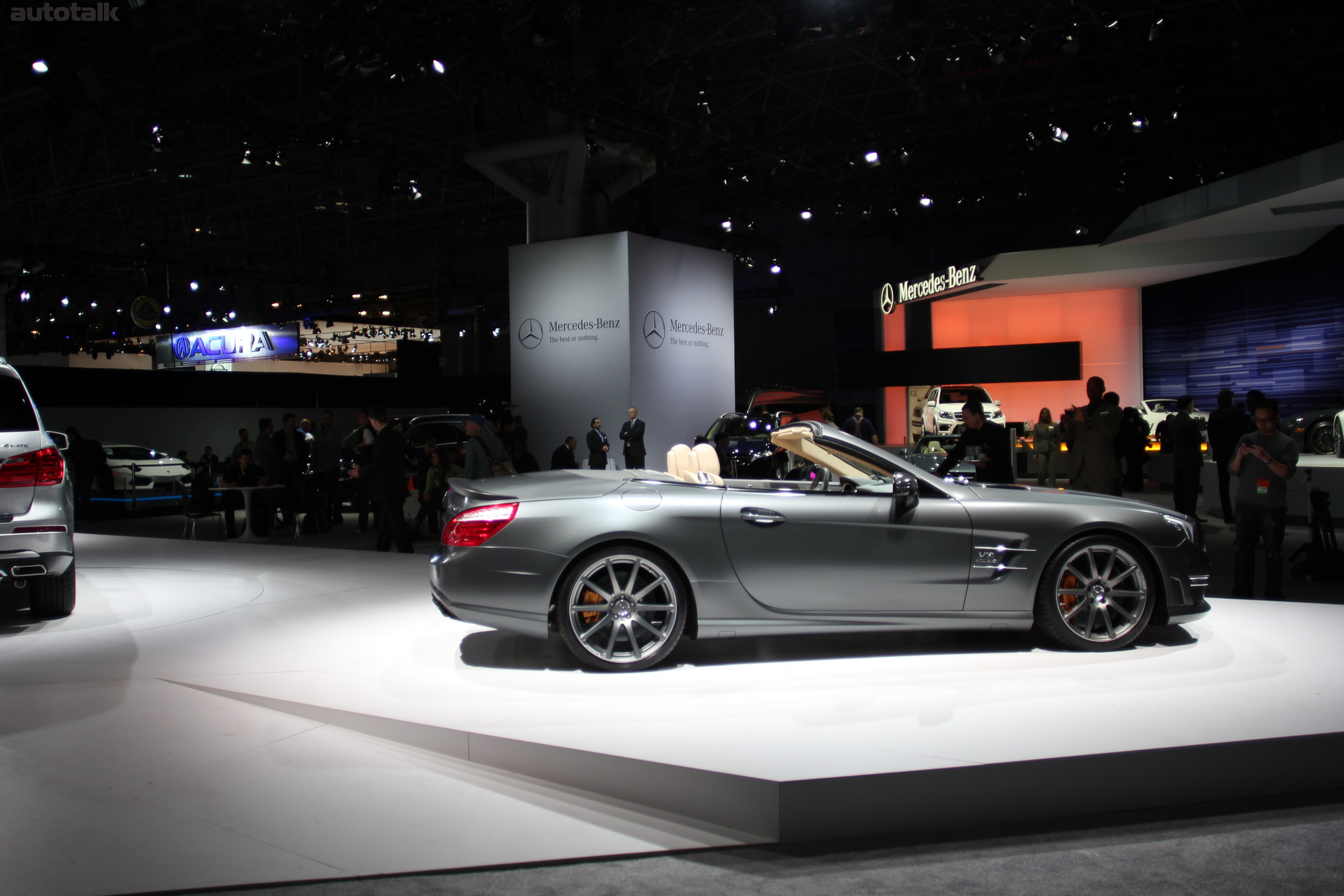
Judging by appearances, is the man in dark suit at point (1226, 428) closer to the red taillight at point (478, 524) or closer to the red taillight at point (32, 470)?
the red taillight at point (478, 524)

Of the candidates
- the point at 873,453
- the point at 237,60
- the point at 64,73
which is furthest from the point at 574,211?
the point at 873,453

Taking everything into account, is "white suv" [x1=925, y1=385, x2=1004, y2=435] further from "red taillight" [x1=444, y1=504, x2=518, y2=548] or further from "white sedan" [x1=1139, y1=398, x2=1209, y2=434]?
"red taillight" [x1=444, y1=504, x2=518, y2=548]

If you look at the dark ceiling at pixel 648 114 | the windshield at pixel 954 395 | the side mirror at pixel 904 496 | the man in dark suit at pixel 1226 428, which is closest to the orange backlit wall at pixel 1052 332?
the dark ceiling at pixel 648 114

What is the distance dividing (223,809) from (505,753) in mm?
902

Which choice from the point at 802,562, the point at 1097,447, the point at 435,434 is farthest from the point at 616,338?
the point at 802,562

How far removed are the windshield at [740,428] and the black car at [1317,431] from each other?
8.14 metres

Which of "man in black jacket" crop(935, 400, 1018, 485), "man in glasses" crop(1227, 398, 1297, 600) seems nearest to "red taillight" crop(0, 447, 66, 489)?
"man in black jacket" crop(935, 400, 1018, 485)

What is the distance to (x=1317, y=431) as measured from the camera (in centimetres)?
1471

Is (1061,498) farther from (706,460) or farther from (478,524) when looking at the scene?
(478,524)

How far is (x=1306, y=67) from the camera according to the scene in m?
17.0

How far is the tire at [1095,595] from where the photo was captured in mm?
4480

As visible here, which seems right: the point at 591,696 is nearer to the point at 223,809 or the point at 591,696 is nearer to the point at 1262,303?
the point at 223,809

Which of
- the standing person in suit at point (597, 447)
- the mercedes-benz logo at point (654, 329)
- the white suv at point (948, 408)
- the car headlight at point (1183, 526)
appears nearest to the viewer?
the car headlight at point (1183, 526)

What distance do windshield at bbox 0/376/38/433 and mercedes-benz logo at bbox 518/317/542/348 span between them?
1043cm
